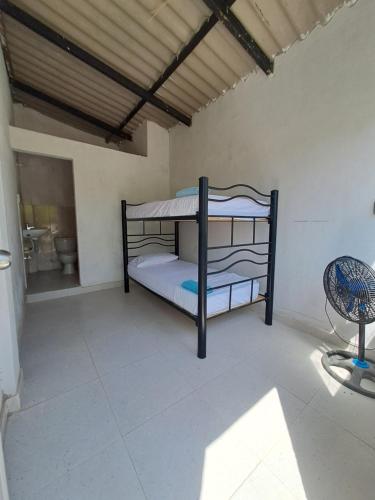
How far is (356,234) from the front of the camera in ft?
5.87

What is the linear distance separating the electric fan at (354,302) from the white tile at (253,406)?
53 cm

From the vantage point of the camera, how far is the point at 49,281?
11.6 feet

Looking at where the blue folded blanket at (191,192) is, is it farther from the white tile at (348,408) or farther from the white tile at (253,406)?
the white tile at (348,408)

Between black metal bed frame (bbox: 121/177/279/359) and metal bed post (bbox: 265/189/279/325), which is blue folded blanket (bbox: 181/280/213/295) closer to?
black metal bed frame (bbox: 121/177/279/359)

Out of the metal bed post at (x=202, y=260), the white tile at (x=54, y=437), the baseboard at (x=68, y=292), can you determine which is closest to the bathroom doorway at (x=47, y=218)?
the baseboard at (x=68, y=292)

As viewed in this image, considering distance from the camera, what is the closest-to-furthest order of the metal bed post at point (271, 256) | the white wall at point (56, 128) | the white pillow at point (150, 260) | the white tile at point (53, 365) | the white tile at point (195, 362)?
1. the white tile at point (53, 365)
2. the white tile at point (195, 362)
3. the metal bed post at point (271, 256)
4. the white pillow at point (150, 260)
5. the white wall at point (56, 128)

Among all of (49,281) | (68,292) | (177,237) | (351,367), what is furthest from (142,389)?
(49,281)

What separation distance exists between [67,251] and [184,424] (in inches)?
151

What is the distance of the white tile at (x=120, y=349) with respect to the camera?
5.50ft

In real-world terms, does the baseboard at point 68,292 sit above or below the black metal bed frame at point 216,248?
below

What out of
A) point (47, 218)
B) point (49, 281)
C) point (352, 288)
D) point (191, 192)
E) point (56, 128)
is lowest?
point (49, 281)

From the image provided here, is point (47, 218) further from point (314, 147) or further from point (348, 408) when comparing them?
point (348, 408)

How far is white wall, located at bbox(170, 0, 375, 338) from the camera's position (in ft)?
5.60

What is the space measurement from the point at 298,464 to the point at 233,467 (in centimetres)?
32
